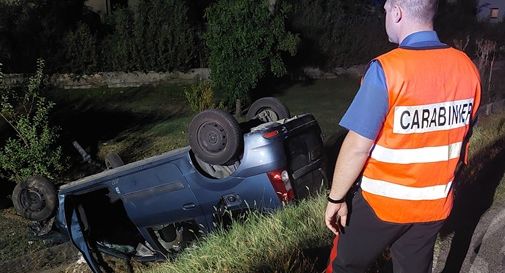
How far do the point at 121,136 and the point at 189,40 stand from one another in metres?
5.81

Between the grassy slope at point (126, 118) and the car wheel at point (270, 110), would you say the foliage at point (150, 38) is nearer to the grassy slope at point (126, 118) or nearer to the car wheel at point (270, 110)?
the grassy slope at point (126, 118)

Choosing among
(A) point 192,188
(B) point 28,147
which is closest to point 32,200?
(A) point 192,188

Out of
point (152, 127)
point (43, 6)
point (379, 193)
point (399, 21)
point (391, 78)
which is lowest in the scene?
point (152, 127)

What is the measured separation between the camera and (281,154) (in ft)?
16.1

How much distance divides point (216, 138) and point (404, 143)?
2.95 metres

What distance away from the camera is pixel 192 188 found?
16.5 ft

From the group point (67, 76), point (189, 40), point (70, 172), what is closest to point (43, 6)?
point (67, 76)

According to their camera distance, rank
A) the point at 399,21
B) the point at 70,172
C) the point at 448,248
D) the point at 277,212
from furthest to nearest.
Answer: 1. the point at 70,172
2. the point at 277,212
3. the point at 448,248
4. the point at 399,21

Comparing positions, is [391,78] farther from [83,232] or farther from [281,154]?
[83,232]

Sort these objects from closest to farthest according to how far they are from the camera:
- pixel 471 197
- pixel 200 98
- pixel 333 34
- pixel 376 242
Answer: pixel 376 242, pixel 471 197, pixel 200 98, pixel 333 34

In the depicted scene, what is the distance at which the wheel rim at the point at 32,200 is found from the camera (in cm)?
561

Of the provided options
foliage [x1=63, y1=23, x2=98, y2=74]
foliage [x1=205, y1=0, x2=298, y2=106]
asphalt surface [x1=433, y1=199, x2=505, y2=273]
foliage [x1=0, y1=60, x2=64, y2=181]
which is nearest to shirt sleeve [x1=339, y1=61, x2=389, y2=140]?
asphalt surface [x1=433, y1=199, x2=505, y2=273]

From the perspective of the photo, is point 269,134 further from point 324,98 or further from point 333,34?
point 333,34

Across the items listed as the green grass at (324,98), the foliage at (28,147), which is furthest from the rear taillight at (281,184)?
the green grass at (324,98)
